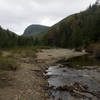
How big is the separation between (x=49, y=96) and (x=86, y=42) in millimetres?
48086

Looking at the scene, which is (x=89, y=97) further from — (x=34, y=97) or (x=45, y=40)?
(x=45, y=40)

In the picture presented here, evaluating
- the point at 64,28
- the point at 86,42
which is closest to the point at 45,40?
the point at 64,28

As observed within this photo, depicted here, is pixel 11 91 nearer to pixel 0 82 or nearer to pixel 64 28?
pixel 0 82

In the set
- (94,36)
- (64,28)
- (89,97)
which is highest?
(64,28)

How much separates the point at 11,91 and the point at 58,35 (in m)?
92.0

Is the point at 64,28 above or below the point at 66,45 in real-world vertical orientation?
above

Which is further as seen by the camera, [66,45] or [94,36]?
[66,45]

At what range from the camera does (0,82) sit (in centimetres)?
989

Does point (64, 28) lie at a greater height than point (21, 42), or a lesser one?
greater

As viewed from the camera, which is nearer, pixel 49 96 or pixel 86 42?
pixel 49 96

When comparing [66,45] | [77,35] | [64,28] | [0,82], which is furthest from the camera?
[64,28]

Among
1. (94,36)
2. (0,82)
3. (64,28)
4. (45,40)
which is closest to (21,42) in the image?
(45,40)

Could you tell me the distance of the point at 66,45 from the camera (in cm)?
8469

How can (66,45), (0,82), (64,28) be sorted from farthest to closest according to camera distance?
(64,28), (66,45), (0,82)
